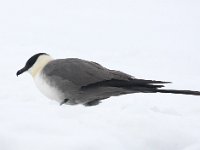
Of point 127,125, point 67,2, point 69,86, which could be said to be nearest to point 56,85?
point 69,86

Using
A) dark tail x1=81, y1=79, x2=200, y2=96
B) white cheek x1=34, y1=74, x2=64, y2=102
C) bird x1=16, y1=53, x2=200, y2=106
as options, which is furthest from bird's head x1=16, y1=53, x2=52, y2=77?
dark tail x1=81, y1=79, x2=200, y2=96

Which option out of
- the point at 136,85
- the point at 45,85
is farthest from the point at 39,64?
the point at 136,85

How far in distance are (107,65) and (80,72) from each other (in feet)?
13.7

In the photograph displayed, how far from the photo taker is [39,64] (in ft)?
16.7

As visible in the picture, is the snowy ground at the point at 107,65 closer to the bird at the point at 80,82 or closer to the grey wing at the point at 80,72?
the bird at the point at 80,82

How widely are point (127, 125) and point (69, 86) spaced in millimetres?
1166

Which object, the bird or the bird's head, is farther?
the bird's head

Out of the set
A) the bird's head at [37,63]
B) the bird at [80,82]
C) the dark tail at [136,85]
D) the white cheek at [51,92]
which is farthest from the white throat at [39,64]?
the dark tail at [136,85]

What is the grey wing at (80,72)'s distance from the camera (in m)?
4.69

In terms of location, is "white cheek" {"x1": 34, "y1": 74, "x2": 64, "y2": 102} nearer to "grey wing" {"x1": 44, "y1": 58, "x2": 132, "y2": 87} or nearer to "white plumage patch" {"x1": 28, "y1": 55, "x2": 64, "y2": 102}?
"white plumage patch" {"x1": 28, "y1": 55, "x2": 64, "y2": 102}

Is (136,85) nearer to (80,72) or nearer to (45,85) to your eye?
(80,72)

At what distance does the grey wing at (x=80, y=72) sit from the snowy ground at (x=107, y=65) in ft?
0.88

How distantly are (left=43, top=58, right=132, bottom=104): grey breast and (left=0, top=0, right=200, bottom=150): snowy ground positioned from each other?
0.16m

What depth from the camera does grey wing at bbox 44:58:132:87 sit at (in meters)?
4.69
